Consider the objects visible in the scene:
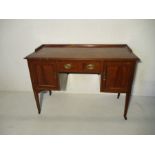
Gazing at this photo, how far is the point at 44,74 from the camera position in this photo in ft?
5.10

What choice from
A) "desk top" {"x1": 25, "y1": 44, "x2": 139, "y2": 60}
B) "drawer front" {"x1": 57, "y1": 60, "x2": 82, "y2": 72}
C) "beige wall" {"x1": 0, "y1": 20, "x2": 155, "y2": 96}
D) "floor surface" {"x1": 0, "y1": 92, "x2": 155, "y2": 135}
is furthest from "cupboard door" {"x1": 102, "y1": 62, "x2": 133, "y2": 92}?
"beige wall" {"x1": 0, "y1": 20, "x2": 155, "y2": 96}

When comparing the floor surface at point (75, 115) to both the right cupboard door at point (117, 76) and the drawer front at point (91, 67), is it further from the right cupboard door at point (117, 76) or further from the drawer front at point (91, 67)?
the drawer front at point (91, 67)

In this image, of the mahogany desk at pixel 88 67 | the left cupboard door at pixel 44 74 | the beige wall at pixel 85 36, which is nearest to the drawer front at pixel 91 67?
the mahogany desk at pixel 88 67

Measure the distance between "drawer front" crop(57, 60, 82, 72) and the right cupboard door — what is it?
0.85 feet

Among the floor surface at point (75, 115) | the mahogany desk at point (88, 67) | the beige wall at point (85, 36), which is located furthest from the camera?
the beige wall at point (85, 36)

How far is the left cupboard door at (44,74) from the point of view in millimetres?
1500

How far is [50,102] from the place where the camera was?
81.4 inches

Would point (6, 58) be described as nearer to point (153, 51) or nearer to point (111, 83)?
point (111, 83)

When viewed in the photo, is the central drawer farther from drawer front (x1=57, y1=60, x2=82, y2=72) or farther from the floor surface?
the floor surface

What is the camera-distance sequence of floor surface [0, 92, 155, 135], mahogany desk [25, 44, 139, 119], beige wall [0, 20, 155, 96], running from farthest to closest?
beige wall [0, 20, 155, 96]
floor surface [0, 92, 155, 135]
mahogany desk [25, 44, 139, 119]

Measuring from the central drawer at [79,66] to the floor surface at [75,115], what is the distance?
2.02 feet

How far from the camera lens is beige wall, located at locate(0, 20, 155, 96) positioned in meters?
1.78

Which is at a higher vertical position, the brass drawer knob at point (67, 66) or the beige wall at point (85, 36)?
the beige wall at point (85, 36)
